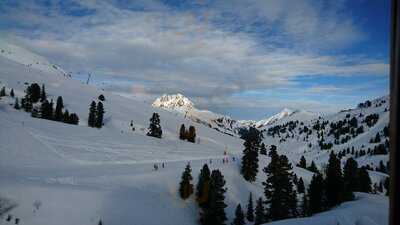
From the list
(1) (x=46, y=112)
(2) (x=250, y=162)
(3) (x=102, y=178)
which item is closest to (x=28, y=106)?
(1) (x=46, y=112)

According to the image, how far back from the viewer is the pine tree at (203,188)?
47.0m

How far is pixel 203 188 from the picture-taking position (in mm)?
48062

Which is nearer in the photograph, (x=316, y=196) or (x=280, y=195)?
(x=280, y=195)

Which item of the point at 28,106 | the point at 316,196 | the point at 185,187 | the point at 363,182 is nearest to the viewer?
the point at 316,196

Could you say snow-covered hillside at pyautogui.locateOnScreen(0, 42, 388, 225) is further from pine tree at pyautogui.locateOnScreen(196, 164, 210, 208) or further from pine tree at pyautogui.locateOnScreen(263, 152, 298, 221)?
pine tree at pyautogui.locateOnScreen(263, 152, 298, 221)

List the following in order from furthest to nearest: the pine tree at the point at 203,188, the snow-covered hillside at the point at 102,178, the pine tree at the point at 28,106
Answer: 1. the pine tree at the point at 28,106
2. the pine tree at the point at 203,188
3. the snow-covered hillside at the point at 102,178

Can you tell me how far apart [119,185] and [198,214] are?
10267 millimetres

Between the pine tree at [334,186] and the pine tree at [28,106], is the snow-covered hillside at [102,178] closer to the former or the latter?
the pine tree at [28,106]

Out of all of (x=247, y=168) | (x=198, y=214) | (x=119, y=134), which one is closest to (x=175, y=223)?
(x=198, y=214)

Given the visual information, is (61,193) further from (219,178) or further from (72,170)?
(219,178)

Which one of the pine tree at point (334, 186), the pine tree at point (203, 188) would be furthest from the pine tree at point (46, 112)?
the pine tree at point (334, 186)

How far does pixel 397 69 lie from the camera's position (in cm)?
231

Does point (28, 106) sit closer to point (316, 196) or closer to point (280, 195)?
point (280, 195)

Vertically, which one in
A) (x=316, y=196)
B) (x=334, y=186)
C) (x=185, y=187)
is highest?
(x=334, y=186)
